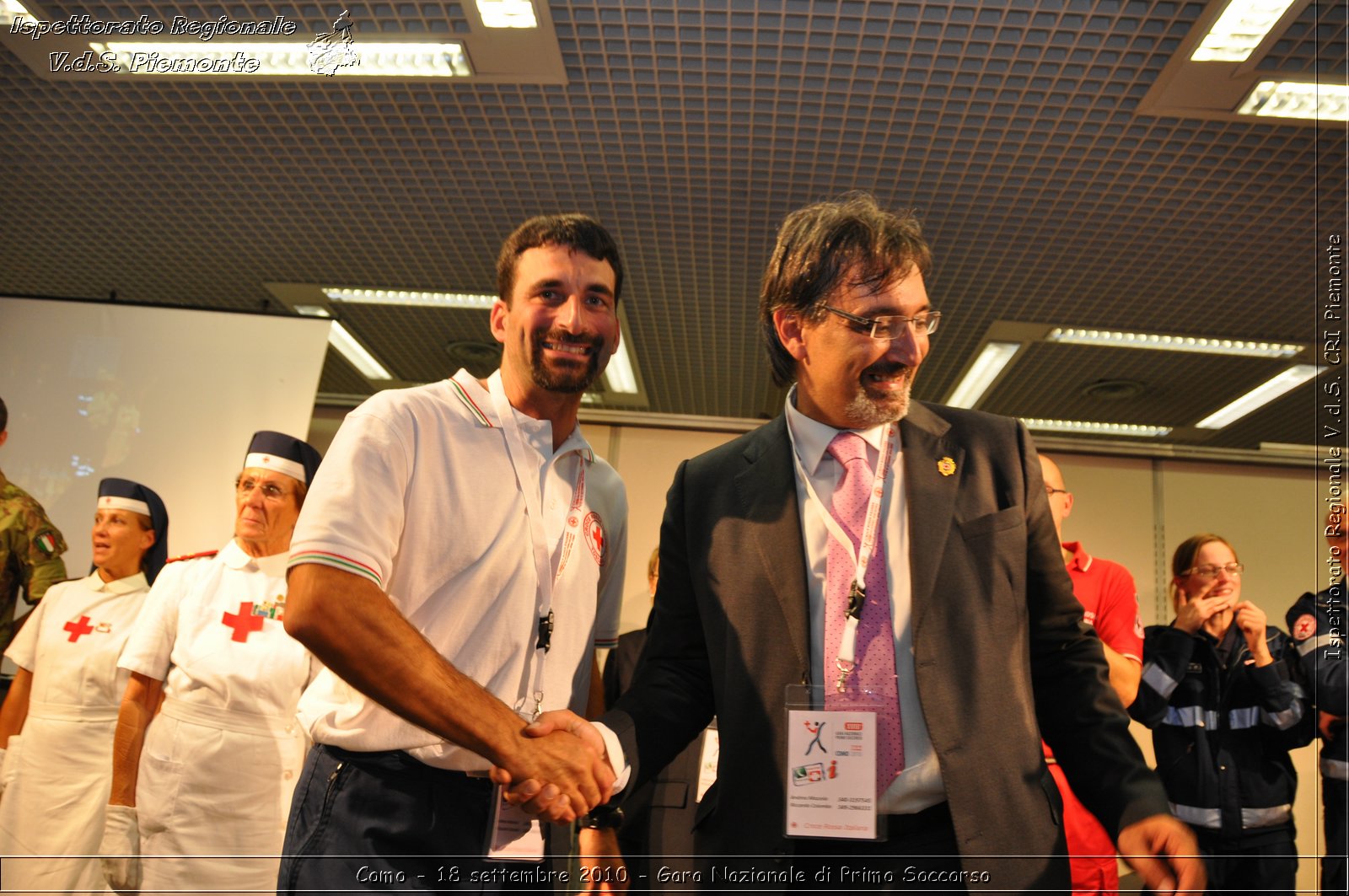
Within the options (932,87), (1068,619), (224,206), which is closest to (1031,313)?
(932,87)

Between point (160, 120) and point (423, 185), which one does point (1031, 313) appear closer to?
point (423, 185)

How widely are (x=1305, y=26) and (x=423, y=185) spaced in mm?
3362

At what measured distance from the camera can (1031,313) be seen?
4.93 m

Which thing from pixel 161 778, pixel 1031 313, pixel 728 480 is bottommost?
pixel 161 778

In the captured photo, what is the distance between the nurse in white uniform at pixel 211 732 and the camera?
306 centimetres

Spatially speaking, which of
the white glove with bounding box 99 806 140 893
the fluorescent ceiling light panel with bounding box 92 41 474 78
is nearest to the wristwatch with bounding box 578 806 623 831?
the white glove with bounding box 99 806 140 893

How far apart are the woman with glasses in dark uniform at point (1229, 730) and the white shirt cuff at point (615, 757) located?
2388mm

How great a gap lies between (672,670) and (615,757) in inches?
8.3

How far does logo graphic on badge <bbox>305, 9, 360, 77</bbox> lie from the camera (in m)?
3.32

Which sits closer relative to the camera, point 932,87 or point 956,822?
point 956,822

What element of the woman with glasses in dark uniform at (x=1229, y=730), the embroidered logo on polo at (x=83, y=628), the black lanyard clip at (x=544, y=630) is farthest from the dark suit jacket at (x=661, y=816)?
the embroidered logo on polo at (x=83, y=628)

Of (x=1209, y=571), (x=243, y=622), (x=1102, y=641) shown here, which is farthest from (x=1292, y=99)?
(x=243, y=622)

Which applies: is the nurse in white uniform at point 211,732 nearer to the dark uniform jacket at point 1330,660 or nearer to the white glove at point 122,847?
the white glove at point 122,847

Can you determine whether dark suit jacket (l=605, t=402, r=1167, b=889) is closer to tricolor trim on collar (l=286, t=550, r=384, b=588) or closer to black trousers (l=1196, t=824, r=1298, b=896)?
tricolor trim on collar (l=286, t=550, r=384, b=588)
